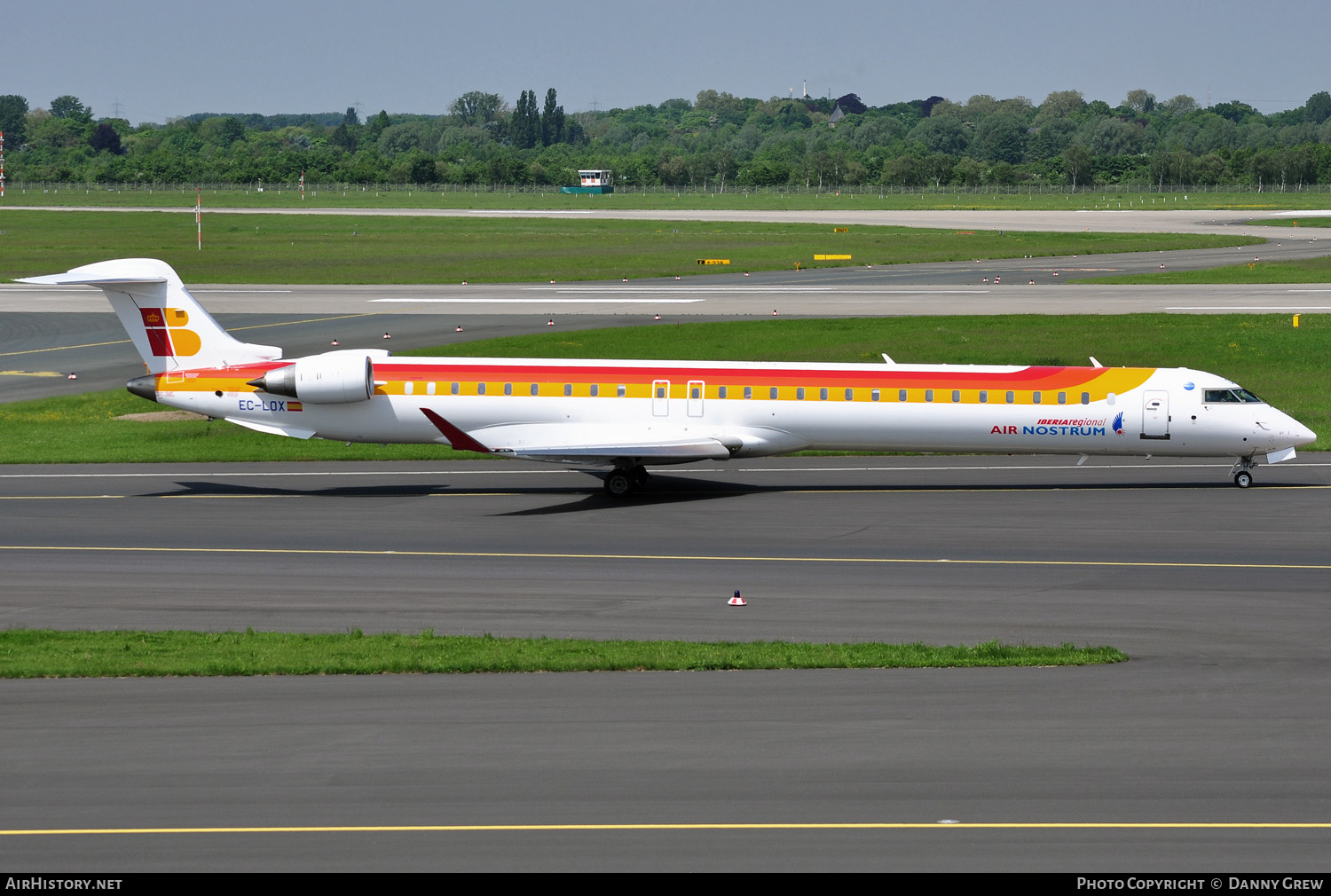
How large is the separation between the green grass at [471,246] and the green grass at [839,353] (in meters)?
28.0

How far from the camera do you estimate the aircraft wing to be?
30562 millimetres

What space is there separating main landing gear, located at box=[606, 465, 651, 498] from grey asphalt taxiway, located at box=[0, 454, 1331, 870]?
1031 millimetres

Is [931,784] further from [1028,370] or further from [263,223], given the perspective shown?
[263,223]

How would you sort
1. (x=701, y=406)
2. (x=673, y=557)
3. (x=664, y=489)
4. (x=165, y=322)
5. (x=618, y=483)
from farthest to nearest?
(x=664, y=489) < (x=165, y=322) < (x=618, y=483) < (x=701, y=406) < (x=673, y=557)

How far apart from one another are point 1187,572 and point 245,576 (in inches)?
650

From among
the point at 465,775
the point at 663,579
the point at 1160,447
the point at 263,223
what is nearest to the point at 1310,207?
the point at 263,223

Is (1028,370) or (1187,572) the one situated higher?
(1028,370)

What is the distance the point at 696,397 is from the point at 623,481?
255 centimetres

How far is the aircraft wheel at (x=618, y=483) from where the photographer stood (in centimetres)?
3169

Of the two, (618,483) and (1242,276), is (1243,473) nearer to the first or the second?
(618,483)

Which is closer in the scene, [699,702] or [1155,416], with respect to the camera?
[699,702]

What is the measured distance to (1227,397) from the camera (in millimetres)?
31203

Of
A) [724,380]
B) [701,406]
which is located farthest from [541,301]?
[701,406]

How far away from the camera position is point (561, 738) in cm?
1602
